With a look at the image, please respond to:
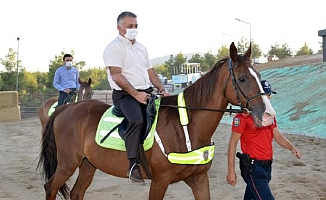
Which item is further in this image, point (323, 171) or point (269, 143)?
point (323, 171)

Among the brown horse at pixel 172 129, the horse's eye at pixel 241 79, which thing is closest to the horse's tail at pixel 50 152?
the brown horse at pixel 172 129

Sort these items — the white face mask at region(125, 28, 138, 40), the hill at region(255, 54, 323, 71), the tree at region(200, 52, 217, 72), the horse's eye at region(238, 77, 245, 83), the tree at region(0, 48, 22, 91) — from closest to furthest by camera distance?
the horse's eye at region(238, 77, 245, 83) < the white face mask at region(125, 28, 138, 40) < the hill at region(255, 54, 323, 71) < the tree at region(0, 48, 22, 91) < the tree at region(200, 52, 217, 72)

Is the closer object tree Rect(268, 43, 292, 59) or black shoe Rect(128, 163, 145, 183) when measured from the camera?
black shoe Rect(128, 163, 145, 183)

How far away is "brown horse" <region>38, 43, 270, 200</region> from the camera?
3830 mm

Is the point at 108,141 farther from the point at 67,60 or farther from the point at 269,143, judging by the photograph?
the point at 67,60

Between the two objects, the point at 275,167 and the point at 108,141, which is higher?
the point at 108,141

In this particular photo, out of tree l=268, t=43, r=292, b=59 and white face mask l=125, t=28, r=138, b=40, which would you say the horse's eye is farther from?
tree l=268, t=43, r=292, b=59

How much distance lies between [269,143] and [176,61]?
72.8 m

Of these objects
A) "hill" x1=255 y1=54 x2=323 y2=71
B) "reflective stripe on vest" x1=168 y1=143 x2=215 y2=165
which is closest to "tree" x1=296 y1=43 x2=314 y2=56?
"hill" x1=255 y1=54 x2=323 y2=71

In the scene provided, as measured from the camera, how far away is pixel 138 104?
175 inches

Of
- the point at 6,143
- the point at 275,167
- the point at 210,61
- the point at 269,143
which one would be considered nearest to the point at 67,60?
the point at 6,143

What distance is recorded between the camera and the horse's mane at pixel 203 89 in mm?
4145

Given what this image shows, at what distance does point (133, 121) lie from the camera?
4227 mm

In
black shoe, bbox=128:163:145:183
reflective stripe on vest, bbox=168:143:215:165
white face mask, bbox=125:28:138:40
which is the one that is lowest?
black shoe, bbox=128:163:145:183
